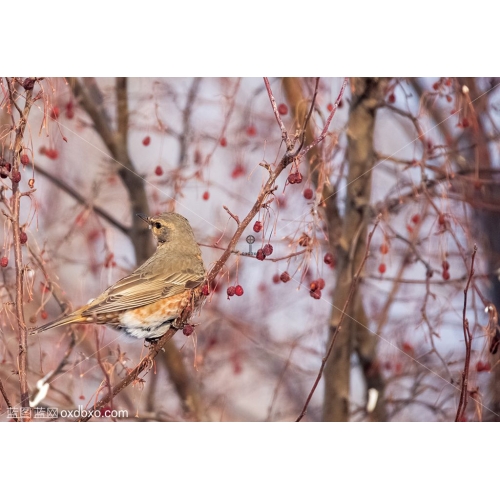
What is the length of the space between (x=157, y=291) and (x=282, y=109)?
985 mm

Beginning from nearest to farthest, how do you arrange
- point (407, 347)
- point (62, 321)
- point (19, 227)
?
1. point (62, 321)
2. point (19, 227)
3. point (407, 347)

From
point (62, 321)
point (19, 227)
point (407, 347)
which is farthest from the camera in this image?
point (407, 347)

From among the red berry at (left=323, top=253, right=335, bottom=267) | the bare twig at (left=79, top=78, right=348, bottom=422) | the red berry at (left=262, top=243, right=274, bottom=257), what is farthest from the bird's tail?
the red berry at (left=323, top=253, right=335, bottom=267)

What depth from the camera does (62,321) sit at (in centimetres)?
331

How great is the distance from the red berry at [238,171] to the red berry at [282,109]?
305mm

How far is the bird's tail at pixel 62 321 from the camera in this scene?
3.30 metres

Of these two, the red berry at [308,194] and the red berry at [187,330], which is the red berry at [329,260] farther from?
the red berry at [187,330]

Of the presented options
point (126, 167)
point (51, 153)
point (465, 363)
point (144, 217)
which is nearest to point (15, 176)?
point (51, 153)

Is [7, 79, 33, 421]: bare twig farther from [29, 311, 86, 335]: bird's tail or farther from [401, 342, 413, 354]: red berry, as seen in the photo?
[401, 342, 413, 354]: red berry

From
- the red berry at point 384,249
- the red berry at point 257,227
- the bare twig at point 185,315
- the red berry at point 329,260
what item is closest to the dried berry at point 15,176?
the bare twig at point 185,315

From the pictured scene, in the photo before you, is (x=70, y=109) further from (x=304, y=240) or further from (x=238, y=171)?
(x=304, y=240)

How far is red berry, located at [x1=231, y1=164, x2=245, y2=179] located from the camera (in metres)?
3.47

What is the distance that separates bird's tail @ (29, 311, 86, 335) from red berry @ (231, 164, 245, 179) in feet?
2.94
